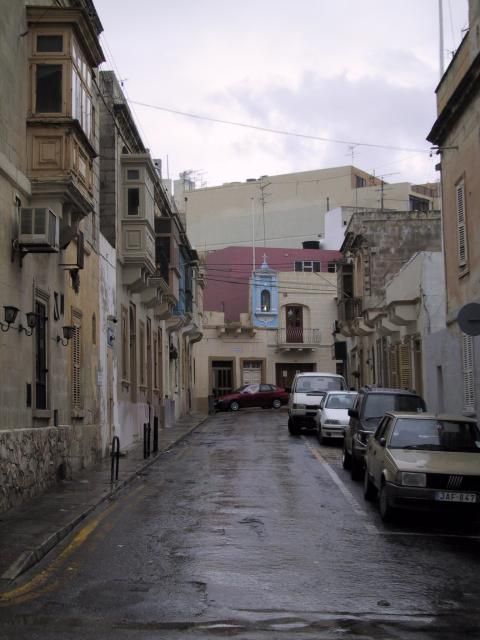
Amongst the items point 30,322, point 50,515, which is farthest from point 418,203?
point 50,515

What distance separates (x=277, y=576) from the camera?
838 cm

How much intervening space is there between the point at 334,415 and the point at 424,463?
1377 cm

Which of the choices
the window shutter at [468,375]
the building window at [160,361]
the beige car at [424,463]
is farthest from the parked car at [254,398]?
the beige car at [424,463]

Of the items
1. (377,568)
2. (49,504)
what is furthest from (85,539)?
(377,568)

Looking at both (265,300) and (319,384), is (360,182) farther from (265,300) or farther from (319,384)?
(319,384)

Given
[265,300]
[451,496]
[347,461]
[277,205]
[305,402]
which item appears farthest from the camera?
[277,205]

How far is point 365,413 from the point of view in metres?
18.6

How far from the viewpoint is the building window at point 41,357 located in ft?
49.3

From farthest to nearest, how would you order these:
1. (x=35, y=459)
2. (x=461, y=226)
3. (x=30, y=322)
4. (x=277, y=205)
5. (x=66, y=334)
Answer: (x=277, y=205) < (x=461, y=226) < (x=66, y=334) < (x=35, y=459) < (x=30, y=322)

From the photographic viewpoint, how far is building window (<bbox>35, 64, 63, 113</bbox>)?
14789 mm

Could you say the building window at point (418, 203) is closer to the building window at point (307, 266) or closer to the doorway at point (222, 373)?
the building window at point (307, 266)

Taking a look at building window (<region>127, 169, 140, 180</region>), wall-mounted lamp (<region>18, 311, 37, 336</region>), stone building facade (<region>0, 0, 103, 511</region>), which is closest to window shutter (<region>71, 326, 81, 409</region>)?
stone building facade (<region>0, 0, 103, 511</region>)

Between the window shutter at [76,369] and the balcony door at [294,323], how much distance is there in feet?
129

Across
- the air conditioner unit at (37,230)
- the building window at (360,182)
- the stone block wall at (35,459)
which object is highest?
the building window at (360,182)
